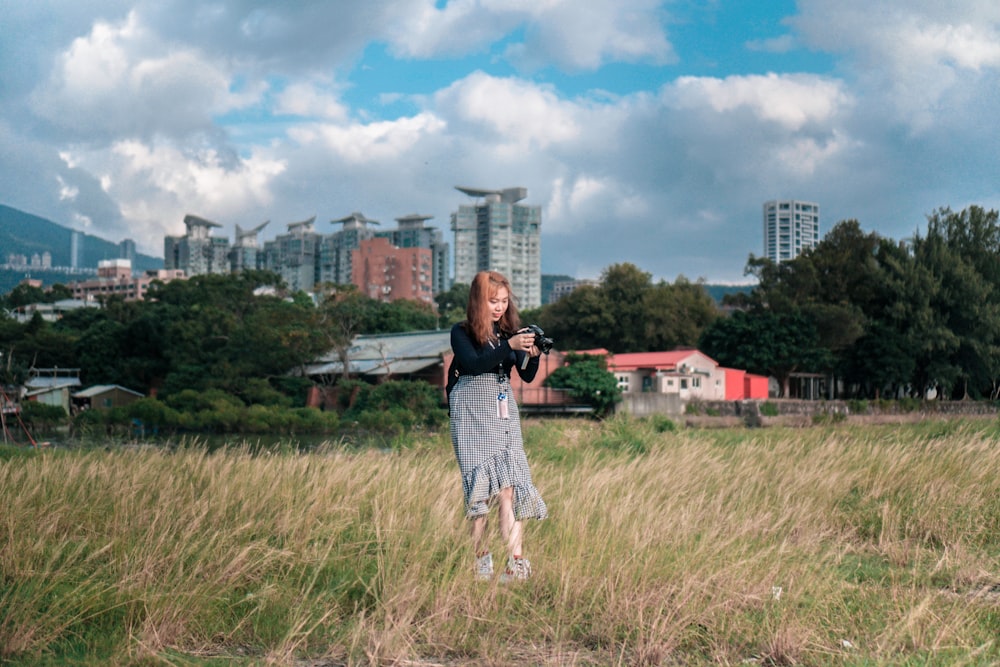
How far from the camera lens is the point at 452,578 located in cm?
346

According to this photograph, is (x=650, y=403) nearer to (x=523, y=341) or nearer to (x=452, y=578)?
(x=523, y=341)

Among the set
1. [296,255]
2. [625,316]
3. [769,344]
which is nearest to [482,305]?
[769,344]

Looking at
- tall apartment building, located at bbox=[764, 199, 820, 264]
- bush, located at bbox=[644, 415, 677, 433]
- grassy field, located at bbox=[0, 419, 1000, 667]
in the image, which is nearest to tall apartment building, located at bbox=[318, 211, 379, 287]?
tall apartment building, located at bbox=[764, 199, 820, 264]

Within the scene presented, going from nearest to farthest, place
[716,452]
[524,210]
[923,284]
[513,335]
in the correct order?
[513,335] < [716,452] < [923,284] < [524,210]

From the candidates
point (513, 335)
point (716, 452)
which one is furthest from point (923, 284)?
point (513, 335)

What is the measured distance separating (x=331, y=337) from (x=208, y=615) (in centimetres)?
3342

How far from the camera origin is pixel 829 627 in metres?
3.21

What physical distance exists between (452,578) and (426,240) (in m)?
185

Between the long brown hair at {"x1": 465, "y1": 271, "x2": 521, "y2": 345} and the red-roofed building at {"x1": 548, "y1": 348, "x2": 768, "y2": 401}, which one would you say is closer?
the long brown hair at {"x1": 465, "y1": 271, "x2": 521, "y2": 345}

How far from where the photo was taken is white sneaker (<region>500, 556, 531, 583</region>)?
11.9ft

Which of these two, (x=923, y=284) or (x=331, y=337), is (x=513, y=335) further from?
(x=923, y=284)

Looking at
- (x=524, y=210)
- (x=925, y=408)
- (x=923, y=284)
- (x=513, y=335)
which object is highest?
(x=524, y=210)

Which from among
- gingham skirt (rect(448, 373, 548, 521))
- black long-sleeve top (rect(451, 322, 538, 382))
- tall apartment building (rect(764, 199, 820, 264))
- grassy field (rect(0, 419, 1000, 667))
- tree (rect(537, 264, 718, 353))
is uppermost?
tall apartment building (rect(764, 199, 820, 264))

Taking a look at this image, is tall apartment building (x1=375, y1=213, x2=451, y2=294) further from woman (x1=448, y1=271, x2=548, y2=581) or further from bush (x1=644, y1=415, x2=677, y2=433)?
woman (x1=448, y1=271, x2=548, y2=581)
